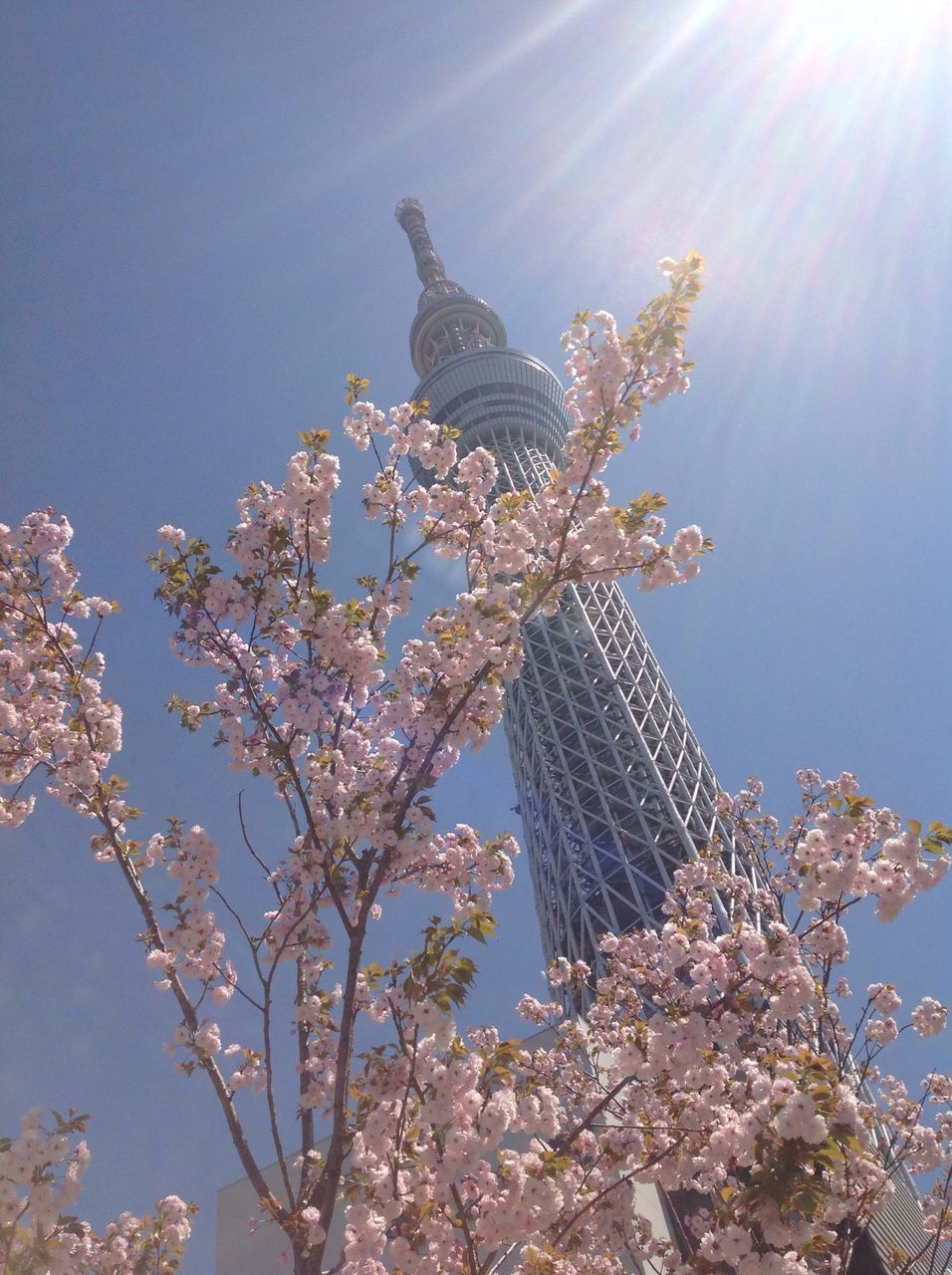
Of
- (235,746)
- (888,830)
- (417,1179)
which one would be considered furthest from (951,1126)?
(235,746)

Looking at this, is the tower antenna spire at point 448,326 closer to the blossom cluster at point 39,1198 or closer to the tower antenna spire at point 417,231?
the tower antenna spire at point 417,231

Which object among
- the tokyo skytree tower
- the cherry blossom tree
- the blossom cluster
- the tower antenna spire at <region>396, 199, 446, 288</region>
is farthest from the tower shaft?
the tower antenna spire at <region>396, 199, 446, 288</region>

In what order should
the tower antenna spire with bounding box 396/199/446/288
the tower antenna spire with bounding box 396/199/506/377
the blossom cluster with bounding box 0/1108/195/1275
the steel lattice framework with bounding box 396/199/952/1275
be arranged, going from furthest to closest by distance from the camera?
the tower antenna spire with bounding box 396/199/446/288, the tower antenna spire with bounding box 396/199/506/377, the steel lattice framework with bounding box 396/199/952/1275, the blossom cluster with bounding box 0/1108/195/1275

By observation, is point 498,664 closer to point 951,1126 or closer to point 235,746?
point 235,746

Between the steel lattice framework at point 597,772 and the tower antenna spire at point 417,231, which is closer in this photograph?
the steel lattice framework at point 597,772

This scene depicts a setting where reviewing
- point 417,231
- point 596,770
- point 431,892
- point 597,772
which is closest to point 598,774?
point 597,772

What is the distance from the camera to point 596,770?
106 feet

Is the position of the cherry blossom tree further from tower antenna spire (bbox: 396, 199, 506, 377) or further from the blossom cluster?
tower antenna spire (bbox: 396, 199, 506, 377)

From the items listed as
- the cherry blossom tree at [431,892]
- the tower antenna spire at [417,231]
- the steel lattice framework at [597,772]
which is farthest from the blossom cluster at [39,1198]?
the tower antenna spire at [417,231]

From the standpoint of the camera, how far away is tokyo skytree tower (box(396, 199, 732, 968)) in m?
28.5

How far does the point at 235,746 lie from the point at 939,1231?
6.40 m

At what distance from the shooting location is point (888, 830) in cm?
481

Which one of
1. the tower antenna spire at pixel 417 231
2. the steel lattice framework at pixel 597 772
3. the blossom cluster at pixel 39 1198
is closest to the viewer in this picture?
the blossom cluster at pixel 39 1198

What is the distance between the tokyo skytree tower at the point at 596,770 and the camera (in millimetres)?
28508
